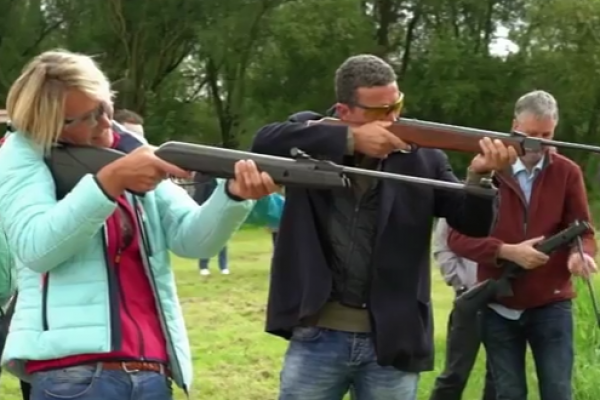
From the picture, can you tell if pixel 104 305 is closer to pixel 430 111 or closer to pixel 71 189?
pixel 71 189

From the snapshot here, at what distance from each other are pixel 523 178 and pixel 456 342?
50.2 inches

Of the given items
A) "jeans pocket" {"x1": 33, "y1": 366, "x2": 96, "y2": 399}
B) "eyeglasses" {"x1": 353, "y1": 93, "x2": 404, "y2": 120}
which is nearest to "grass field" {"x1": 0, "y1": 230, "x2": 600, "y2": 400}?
"eyeglasses" {"x1": 353, "y1": 93, "x2": 404, "y2": 120}

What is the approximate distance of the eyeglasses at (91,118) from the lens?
3080 mm

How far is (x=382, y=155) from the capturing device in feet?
12.6

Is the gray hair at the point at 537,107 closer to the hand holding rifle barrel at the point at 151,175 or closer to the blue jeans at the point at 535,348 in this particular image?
the blue jeans at the point at 535,348

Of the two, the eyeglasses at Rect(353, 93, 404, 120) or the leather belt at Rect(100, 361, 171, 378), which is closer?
the leather belt at Rect(100, 361, 171, 378)

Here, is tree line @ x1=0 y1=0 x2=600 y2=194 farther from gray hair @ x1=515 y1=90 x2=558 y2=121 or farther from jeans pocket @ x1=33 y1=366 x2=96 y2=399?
jeans pocket @ x1=33 y1=366 x2=96 y2=399

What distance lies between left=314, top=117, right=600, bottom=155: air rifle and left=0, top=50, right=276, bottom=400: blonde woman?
0.94 m

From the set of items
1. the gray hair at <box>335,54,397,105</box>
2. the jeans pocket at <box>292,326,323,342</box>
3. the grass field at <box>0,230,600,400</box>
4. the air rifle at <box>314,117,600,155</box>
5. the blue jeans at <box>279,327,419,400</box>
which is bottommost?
the grass field at <box>0,230,600,400</box>

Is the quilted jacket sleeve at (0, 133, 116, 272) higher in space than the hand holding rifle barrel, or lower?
lower

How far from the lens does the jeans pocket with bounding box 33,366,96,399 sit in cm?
303

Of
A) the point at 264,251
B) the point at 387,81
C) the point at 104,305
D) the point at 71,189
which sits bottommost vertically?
the point at 264,251

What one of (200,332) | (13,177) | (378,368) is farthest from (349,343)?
(200,332)

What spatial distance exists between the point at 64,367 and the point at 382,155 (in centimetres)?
136
